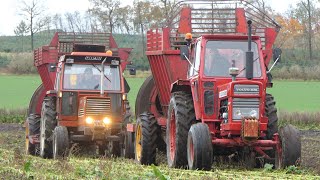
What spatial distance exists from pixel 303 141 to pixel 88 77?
8369mm

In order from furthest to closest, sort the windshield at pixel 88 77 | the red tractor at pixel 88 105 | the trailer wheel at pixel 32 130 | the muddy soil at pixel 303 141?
the trailer wheel at pixel 32 130
the windshield at pixel 88 77
the red tractor at pixel 88 105
the muddy soil at pixel 303 141

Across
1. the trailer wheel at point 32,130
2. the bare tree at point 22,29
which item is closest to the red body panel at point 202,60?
the trailer wheel at point 32,130

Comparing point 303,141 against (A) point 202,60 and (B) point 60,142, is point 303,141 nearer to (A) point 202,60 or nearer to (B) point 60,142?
(B) point 60,142

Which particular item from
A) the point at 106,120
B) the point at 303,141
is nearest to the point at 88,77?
the point at 106,120

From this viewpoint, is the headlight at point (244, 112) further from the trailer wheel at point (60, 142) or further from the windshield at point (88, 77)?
the windshield at point (88, 77)

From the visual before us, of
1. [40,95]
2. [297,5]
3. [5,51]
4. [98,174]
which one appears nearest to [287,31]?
[297,5]

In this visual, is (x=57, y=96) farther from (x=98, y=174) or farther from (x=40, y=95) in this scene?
(x=98, y=174)

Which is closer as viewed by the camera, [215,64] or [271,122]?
[271,122]

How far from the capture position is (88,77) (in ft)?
58.0

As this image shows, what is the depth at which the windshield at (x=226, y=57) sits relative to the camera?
13.4m

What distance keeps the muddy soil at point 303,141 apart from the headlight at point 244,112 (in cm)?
136

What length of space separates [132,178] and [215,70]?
398 cm

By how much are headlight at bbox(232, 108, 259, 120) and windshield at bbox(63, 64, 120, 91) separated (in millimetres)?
5437

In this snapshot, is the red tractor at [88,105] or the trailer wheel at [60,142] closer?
the trailer wheel at [60,142]
